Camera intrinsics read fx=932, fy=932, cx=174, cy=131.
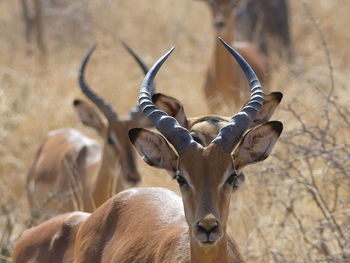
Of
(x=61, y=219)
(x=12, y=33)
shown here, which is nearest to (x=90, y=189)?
(x=61, y=219)

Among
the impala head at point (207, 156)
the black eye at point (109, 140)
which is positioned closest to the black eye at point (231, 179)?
the impala head at point (207, 156)

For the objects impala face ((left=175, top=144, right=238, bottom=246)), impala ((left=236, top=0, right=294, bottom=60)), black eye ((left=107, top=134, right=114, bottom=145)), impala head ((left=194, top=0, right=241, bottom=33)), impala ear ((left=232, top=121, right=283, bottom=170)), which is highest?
impala ((left=236, top=0, right=294, bottom=60))

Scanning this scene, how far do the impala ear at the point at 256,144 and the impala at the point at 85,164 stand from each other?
103 inches

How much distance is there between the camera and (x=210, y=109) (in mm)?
10094

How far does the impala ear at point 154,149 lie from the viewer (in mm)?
4500

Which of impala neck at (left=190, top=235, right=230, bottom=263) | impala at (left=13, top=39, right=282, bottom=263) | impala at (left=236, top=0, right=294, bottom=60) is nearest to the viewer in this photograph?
impala at (left=13, top=39, right=282, bottom=263)

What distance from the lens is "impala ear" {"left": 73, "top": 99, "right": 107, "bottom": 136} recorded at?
8250 millimetres

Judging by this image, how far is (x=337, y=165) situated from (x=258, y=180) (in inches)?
34.6

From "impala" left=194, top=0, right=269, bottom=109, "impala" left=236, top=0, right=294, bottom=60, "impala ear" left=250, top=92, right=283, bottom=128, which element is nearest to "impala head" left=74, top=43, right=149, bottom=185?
"impala ear" left=250, top=92, right=283, bottom=128

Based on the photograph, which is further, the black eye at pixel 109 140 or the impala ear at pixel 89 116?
the impala ear at pixel 89 116

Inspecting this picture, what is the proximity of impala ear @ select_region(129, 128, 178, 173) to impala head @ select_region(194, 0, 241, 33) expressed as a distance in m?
6.05

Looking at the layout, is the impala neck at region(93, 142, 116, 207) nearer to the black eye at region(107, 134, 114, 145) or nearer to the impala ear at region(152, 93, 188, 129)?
the black eye at region(107, 134, 114, 145)

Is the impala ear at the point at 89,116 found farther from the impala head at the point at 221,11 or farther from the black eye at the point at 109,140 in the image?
the impala head at the point at 221,11

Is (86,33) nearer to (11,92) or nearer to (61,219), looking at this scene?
(11,92)
